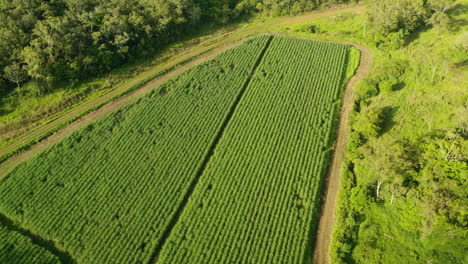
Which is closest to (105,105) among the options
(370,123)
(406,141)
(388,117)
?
(370,123)

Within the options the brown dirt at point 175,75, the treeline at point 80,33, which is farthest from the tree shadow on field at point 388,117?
the treeline at point 80,33

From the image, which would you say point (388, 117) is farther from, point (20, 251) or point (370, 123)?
point (20, 251)

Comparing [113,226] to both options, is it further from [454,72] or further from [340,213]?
[454,72]

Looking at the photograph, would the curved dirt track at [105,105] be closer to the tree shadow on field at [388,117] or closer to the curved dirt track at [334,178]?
the curved dirt track at [334,178]

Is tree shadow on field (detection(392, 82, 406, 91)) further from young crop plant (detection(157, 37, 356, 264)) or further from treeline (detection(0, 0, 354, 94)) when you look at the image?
treeline (detection(0, 0, 354, 94))

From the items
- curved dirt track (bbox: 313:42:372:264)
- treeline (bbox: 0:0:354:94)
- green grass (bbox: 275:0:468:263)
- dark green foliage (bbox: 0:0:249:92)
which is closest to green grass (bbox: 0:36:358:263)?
curved dirt track (bbox: 313:42:372:264)

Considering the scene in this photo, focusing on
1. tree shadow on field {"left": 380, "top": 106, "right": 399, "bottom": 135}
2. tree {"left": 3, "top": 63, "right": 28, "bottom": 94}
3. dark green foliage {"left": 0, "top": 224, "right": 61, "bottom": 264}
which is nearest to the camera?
dark green foliage {"left": 0, "top": 224, "right": 61, "bottom": 264}

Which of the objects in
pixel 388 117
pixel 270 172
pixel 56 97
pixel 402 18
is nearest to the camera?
pixel 270 172

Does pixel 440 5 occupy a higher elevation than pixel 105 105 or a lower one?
higher
